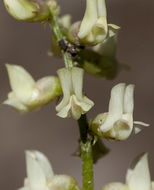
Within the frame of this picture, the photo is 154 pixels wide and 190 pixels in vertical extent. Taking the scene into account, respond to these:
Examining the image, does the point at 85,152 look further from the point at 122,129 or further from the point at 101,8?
the point at 101,8

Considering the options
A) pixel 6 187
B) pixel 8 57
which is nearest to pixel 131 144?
pixel 6 187

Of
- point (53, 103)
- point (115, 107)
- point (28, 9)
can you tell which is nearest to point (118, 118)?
point (115, 107)

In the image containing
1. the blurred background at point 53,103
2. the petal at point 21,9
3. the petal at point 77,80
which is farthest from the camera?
the blurred background at point 53,103

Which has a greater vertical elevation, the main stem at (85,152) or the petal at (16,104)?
the petal at (16,104)

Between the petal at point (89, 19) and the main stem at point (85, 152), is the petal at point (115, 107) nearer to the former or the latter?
the main stem at point (85, 152)

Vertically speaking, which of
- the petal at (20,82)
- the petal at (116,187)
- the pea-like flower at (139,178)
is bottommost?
the petal at (116,187)

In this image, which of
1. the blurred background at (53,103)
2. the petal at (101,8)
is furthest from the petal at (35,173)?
the blurred background at (53,103)

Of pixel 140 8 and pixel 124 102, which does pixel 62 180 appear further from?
pixel 140 8
